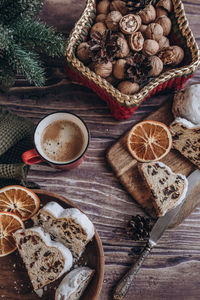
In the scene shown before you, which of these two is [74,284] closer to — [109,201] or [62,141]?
[109,201]

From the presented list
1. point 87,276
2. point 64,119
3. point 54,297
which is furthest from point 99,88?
point 54,297

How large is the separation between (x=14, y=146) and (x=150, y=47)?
2.34ft

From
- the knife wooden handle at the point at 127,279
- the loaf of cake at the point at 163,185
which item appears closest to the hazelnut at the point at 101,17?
the loaf of cake at the point at 163,185

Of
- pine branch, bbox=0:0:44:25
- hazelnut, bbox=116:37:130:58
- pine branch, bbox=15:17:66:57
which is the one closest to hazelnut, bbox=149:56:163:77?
hazelnut, bbox=116:37:130:58

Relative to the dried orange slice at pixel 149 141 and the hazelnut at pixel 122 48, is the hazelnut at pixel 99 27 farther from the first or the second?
the dried orange slice at pixel 149 141

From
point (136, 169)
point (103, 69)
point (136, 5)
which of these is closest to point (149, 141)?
point (136, 169)

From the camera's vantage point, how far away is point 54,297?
122 centimetres

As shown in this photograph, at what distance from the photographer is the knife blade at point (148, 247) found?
49.2 inches

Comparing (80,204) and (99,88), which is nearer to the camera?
(99,88)

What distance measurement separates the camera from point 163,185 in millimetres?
1271

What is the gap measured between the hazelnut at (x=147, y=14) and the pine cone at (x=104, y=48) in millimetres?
154

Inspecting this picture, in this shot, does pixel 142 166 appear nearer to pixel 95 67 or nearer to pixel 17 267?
pixel 95 67

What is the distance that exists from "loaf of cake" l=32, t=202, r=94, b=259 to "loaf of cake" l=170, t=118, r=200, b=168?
53 cm

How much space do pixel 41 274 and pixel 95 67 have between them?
0.88 meters
